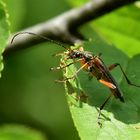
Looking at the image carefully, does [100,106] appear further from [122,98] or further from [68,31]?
[68,31]

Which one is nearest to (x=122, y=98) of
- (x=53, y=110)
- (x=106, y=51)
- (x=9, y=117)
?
(x=106, y=51)

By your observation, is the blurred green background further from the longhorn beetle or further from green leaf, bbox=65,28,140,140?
green leaf, bbox=65,28,140,140

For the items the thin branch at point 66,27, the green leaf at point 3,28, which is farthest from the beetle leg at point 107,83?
the green leaf at point 3,28

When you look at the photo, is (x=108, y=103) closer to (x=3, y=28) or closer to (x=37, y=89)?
(x=3, y=28)

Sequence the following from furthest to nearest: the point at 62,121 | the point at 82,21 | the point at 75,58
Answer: the point at 62,121 < the point at 82,21 < the point at 75,58

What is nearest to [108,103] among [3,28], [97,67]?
[97,67]
